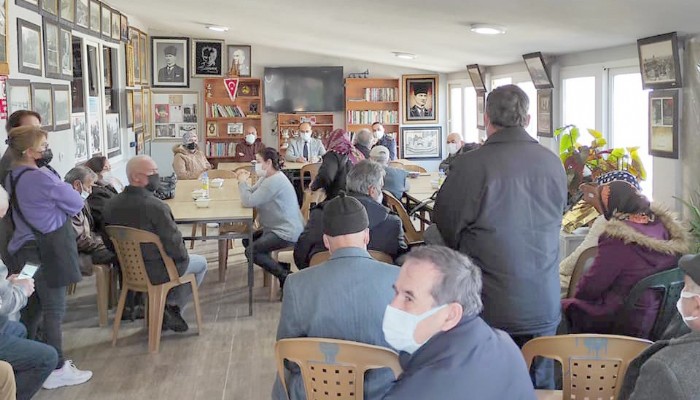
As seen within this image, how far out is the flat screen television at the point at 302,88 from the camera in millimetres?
12602

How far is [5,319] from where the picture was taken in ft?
11.5

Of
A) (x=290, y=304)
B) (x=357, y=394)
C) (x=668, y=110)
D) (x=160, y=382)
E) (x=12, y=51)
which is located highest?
(x=12, y=51)

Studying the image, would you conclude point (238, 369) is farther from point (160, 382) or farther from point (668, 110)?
point (668, 110)

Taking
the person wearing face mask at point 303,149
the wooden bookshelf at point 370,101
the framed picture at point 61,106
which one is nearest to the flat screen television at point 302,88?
the wooden bookshelf at point 370,101

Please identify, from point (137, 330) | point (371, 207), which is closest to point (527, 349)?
point (371, 207)

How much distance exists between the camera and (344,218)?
8.91ft

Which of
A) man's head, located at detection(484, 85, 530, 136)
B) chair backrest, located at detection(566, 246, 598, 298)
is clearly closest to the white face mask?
man's head, located at detection(484, 85, 530, 136)

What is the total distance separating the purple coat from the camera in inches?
122

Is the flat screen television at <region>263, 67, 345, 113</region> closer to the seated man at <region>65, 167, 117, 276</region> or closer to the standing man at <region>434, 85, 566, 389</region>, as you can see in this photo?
the seated man at <region>65, 167, 117, 276</region>

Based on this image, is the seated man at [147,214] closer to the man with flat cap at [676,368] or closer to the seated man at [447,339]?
the seated man at [447,339]

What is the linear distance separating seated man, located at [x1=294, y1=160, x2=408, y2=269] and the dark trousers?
4.76ft

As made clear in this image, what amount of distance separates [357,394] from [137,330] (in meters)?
3.19

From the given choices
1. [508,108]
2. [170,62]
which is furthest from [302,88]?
[508,108]

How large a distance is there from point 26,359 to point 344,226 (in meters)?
1.78
